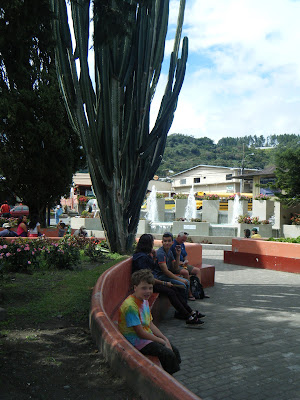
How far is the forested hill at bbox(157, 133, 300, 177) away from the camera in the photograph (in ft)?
362

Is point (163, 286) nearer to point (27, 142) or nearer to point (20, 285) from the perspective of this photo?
point (20, 285)

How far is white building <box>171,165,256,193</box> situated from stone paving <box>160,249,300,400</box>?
4826 cm

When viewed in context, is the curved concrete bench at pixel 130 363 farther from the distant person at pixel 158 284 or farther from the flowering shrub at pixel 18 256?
the flowering shrub at pixel 18 256

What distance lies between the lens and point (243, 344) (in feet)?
17.5

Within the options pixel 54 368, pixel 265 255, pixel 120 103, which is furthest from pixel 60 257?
pixel 265 255

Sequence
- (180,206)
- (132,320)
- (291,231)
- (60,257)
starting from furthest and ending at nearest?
(180,206) → (291,231) → (60,257) → (132,320)

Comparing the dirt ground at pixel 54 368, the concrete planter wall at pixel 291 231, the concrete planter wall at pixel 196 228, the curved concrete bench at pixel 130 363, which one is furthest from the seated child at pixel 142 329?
the concrete planter wall at pixel 196 228

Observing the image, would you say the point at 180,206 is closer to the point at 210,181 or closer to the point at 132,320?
the point at 132,320

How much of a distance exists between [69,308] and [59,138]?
455 inches

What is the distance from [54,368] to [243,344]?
9.19 ft

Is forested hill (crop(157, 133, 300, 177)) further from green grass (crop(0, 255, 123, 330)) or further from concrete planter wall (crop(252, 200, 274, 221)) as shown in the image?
green grass (crop(0, 255, 123, 330))

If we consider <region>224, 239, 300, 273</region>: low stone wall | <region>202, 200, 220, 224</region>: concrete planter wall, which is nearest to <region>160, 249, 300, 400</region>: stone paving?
<region>224, 239, 300, 273</region>: low stone wall

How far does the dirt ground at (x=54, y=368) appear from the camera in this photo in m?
2.86

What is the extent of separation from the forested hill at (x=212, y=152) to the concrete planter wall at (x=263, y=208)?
79001 mm
